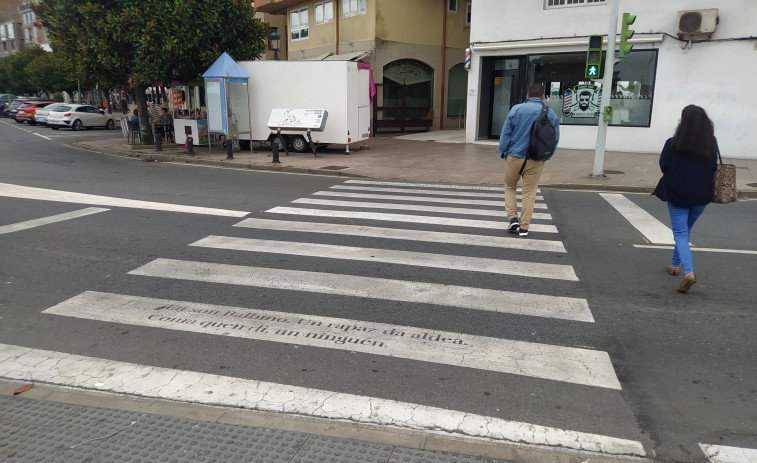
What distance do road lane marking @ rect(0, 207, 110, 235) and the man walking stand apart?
6.98 meters

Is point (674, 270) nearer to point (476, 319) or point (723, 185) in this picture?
point (723, 185)

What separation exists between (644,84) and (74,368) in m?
18.5

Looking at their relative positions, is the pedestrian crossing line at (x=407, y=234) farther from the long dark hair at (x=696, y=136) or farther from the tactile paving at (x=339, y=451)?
the tactile paving at (x=339, y=451)

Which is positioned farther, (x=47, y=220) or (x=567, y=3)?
(x=567, y=3)

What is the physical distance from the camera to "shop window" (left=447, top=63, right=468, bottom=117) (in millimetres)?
28609

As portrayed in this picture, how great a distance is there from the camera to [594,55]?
40.7ft

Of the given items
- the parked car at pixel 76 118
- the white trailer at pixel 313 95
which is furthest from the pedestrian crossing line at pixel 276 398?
the parked car at pixel 76 118

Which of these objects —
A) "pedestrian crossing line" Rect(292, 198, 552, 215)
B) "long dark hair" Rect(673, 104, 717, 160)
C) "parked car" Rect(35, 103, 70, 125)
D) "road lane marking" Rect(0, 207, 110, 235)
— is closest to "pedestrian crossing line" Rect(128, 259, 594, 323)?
"long dark hair" Rect(673, 104, 717, 160)

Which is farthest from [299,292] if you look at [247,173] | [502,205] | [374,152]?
[374,152]

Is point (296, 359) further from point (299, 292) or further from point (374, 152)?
point (374, 152)

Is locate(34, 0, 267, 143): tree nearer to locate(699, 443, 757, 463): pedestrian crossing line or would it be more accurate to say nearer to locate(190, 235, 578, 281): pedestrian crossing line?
locate(190, 235, 578, 281): pedestrian crossing line

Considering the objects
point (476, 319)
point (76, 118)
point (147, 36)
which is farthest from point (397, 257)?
point (76, 118)

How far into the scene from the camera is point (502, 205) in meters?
10.1

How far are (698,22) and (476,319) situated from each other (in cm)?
1582
